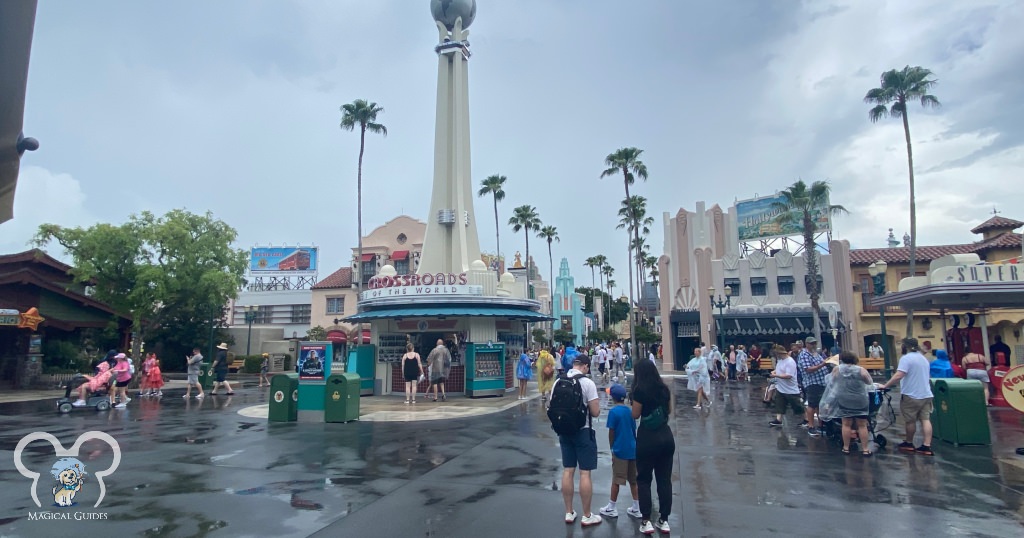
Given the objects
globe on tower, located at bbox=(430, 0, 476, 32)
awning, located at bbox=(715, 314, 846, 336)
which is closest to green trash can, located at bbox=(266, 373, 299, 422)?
globe on tower, located at bbox=(430, 0, 476, 32)

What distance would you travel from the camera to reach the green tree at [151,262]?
23.8m

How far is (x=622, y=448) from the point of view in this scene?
5.65m

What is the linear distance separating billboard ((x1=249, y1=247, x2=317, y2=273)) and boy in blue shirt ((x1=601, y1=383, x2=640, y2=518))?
5652cm

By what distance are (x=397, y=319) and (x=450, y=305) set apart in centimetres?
209

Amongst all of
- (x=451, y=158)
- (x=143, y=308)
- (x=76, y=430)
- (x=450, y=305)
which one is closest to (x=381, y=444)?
(x=76, y=430)

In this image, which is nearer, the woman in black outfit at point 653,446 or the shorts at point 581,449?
the woman in black outfit at point 653,446

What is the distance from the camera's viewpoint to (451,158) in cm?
2284

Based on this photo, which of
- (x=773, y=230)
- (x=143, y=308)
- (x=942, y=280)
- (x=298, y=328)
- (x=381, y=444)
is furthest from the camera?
A: (x=298, y=328)

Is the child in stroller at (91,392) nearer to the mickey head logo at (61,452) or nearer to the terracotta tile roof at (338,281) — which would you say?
the mickey head logo at (61,452)

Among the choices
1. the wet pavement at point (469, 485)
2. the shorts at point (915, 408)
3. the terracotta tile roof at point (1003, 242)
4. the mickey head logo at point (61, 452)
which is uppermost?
the terracotta tile roof at point (1003, 242)

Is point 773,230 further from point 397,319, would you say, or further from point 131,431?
point 131,431

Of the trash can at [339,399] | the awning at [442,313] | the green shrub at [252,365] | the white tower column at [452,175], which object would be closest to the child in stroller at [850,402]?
the trash can at [339,399]

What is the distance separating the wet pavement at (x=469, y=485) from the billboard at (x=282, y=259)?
160 ft

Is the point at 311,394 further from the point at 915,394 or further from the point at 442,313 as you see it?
the point at 915,394
